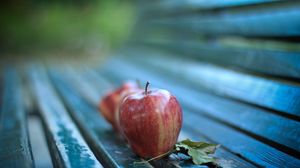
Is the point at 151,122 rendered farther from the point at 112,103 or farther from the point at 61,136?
the point at 112,103

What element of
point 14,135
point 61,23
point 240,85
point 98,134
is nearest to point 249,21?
point 240,85

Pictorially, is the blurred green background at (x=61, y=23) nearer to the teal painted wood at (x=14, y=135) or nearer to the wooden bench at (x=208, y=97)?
the wooden bench at (x=208, y=97)

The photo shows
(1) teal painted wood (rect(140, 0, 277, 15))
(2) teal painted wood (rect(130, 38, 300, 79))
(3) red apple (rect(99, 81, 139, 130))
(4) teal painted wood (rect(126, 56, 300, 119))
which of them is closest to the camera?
(4) teal painted wood (rect(126, 56, 300, 119))

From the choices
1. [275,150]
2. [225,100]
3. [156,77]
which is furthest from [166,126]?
[156,77]

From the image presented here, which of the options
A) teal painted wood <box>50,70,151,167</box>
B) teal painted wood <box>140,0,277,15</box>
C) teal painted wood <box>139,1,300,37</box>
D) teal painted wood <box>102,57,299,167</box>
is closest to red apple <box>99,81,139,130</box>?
teal painted wood <box>50,70,151,167</box>

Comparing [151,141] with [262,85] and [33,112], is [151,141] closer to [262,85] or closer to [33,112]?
[262,85]

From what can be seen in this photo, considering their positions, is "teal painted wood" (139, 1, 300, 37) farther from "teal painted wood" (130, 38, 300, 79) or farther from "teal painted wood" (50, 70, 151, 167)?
"teal painted wood" (50, 70, 151, 167)

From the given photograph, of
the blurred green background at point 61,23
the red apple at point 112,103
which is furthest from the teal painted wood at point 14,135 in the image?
the blurred green background at point 61,23
